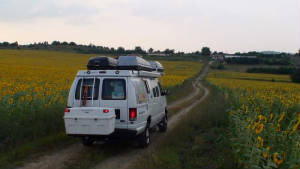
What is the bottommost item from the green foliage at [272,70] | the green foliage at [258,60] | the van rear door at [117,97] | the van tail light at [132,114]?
the green foliage at [272,70]

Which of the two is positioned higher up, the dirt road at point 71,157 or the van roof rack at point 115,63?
the van roof rack at point 115,63

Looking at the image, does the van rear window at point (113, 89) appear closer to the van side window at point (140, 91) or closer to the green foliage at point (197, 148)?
the van side window at point (140, 91)

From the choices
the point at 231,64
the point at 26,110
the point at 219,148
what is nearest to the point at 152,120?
the point at 219,148

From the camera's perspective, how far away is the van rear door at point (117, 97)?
892cm

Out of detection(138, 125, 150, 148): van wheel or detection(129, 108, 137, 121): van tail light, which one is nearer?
detection(129, 108, 137, 121): van tail light

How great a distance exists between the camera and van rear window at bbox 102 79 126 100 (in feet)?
29.9

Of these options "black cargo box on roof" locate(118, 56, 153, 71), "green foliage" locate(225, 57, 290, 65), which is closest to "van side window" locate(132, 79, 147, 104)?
"black cargo box on roof" locate(118, 56, 153, 71)

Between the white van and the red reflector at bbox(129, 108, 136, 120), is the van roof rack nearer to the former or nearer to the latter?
the white van

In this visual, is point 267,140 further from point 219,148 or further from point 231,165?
point 219,148

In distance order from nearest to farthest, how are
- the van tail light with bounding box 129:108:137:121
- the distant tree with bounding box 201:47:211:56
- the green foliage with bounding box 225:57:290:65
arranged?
the van tail light with bounding box 129:108:137:121, the green foliage with bounding box 225:57:290:65, the distant tree with bounding box 201:47:211:56

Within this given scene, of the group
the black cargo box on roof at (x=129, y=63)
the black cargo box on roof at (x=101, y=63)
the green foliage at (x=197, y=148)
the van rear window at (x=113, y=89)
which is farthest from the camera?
the black cargo box on roof at (x=129, y=63)

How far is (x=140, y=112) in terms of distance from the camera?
9281 millimetres

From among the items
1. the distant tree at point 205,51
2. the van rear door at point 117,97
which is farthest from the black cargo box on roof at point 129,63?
the distant tree at point 205,51

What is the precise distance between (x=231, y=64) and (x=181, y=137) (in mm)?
81339
